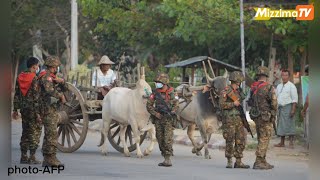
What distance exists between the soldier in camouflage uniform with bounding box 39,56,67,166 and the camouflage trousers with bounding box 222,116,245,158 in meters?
2.95

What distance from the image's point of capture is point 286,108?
18672mm

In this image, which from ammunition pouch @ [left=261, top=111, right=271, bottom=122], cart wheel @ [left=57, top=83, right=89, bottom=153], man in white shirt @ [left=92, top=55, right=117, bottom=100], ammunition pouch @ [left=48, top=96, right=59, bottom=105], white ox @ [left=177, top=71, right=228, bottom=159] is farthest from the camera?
man in white shirt @ [left=92, top=55, right=117, bottom=100]

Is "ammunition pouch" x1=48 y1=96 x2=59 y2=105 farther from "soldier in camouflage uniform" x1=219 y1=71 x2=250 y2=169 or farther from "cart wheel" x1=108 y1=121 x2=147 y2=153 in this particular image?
"cart wheel" x1=108 y1=121 x2=147 y2=153

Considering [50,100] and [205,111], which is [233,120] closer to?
[205,111]

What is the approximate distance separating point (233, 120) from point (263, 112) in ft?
1.91

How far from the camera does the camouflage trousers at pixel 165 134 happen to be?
14.6 m

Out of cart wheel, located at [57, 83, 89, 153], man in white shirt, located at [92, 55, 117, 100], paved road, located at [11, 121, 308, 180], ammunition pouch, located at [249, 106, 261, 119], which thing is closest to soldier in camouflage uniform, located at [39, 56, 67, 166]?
paved road, located at [11, 121, 308, 180]

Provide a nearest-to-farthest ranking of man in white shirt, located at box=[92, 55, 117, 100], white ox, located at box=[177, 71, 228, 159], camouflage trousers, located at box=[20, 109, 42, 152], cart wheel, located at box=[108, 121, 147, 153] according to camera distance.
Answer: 1. camouflage trousers, located at box=[20, 109, 42, 152]
2. white ox, located at box=[177, 71, 228, 159]
3. cart wheel, located at box=[108, 121, 147, 153]
4. man in white shirt, located at box=[92, 55, 117, 100]

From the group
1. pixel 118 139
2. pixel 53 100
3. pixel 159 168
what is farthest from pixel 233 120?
pixel 118 139

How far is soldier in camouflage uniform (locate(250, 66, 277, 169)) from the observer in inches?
557

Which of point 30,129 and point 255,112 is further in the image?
point 30,129

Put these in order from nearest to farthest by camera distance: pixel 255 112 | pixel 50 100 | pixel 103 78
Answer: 1. pixel 50 100
2. pixel 255 112
3. pixel 103 78

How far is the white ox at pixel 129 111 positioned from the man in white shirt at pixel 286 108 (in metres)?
3.54

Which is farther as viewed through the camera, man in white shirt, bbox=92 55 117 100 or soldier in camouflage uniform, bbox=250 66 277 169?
man in white shirt, bbox=92 55 117 100
